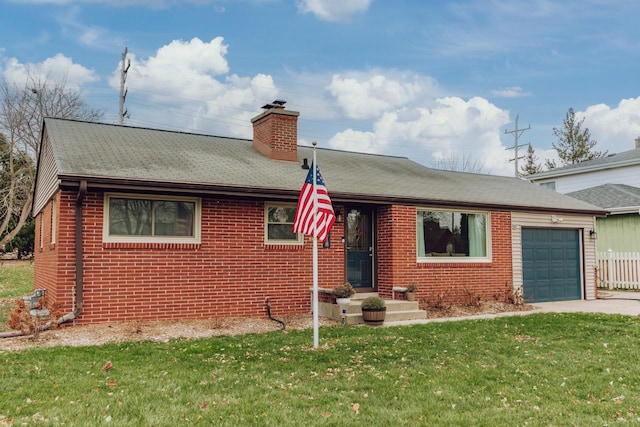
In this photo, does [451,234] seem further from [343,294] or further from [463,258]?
[343,294]

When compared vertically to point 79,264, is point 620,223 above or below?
above

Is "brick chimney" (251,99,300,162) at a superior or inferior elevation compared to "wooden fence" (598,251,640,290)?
superior

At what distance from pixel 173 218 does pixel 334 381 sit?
535 cm

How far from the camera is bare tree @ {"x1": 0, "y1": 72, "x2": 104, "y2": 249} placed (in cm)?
2688

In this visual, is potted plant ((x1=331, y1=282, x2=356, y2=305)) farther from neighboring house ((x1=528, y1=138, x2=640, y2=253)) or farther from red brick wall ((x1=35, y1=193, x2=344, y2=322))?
neighboring house ((x1=528, y1=138, x2=640, y2=253))

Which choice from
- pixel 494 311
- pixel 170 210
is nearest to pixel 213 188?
pixel 170 210

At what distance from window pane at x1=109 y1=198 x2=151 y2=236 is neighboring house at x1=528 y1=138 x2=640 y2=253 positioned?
15.1m

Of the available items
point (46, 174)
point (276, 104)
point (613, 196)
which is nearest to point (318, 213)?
point (276, 104)

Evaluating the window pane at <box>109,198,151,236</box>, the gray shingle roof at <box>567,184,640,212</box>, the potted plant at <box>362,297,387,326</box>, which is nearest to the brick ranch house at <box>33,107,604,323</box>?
the window pane at <box>109,198,151,236</box>

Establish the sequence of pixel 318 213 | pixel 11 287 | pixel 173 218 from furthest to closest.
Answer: pixel 11 287
pixel 173 218
pixel 318 213

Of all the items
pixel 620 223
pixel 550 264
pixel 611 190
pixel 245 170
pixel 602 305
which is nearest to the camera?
pixel 245 170

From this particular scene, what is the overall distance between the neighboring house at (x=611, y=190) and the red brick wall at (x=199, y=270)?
12341 millimetres

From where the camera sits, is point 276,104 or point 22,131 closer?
point 276,104

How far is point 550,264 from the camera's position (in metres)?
14.4
